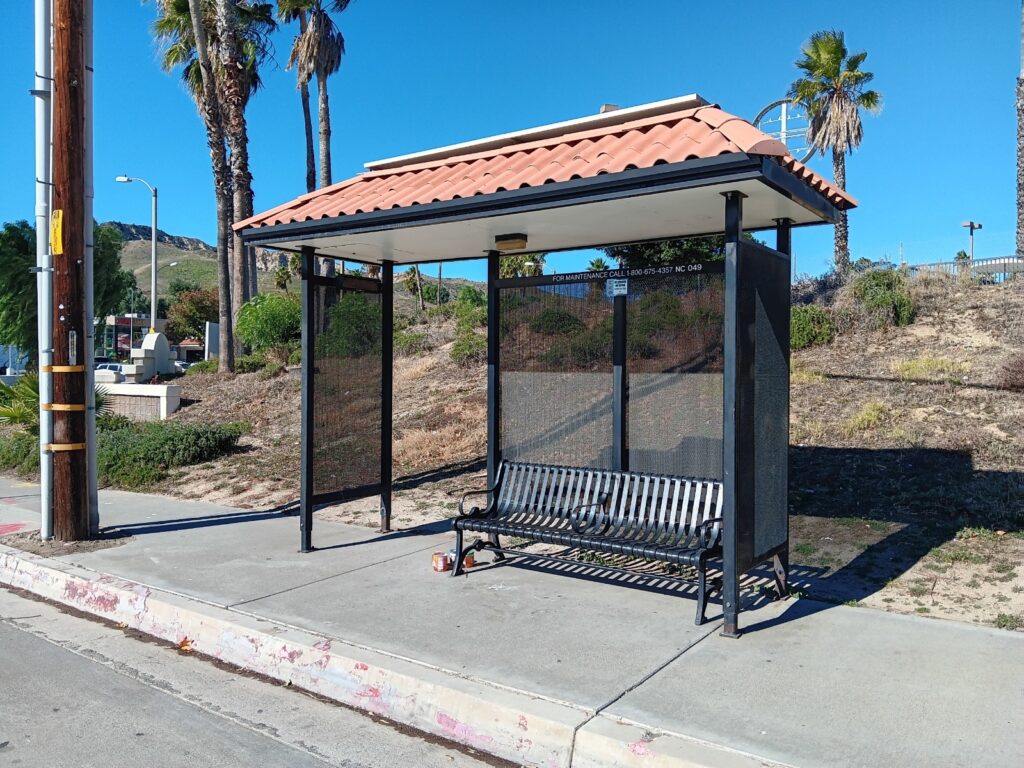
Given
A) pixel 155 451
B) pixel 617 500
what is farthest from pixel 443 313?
pixel 617 500

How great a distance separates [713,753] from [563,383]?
4485 millimetres

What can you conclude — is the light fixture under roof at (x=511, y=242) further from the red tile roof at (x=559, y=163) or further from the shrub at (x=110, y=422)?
the shrub at (x=110, y=422)

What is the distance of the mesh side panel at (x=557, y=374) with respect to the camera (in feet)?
24.6

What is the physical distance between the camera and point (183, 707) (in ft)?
15.6

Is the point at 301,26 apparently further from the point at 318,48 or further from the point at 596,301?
the point at 596,301

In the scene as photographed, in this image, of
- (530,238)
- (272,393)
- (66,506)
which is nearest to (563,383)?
(530,238)

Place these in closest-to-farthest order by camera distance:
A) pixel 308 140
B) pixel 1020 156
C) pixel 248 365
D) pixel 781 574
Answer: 1. pixel 781 574
2. pixel 1020 156
3. pixel 248 365
4. pixel 308 140

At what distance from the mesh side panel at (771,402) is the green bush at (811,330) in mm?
8882

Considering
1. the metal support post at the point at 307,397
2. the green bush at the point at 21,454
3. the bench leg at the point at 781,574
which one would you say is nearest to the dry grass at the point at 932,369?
the bench leg at the point at 781,574

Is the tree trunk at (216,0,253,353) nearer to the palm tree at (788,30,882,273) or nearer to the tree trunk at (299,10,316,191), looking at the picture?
the tree trunk at (299,10,316,191)

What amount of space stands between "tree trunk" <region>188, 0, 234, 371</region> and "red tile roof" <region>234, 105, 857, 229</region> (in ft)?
50.7

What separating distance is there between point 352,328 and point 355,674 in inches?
170

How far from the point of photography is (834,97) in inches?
1158

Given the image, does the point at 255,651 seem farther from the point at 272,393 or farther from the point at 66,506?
the point at 272,393
